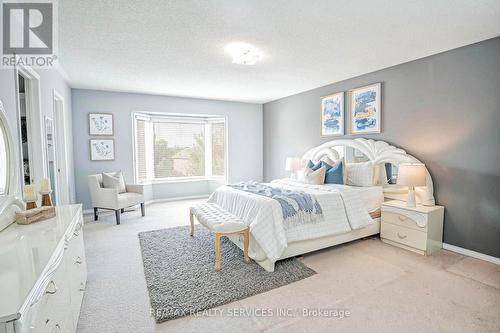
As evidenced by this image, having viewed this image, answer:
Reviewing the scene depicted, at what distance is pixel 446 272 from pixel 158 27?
12.8 feet

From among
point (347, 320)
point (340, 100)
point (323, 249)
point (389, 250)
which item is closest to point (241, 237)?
point (323, 249)

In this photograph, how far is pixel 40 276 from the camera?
104 cm

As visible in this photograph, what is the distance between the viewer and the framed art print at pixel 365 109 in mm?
4051

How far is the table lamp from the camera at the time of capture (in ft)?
10.3

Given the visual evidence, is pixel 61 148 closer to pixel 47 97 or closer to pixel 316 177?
pixel 47 97

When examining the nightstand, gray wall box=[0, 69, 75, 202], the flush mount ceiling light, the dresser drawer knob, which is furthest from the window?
the dresser drawer knob

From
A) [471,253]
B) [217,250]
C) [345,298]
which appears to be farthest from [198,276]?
[471,253]

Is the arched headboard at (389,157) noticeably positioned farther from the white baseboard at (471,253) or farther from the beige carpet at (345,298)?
the beige carpet at (345,298)

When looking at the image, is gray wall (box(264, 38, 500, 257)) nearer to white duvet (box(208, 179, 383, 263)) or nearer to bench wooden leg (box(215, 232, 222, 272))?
white duvet (box(208, 179, 383, 263))

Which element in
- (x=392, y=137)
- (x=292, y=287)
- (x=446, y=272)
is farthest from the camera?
(x=392, y=137)

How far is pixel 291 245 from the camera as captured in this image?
2877 mm

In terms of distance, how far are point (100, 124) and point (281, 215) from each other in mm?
4380

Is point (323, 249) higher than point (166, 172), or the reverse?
point (166, 172)

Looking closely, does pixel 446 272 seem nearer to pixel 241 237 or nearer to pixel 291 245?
pixel 291 245
